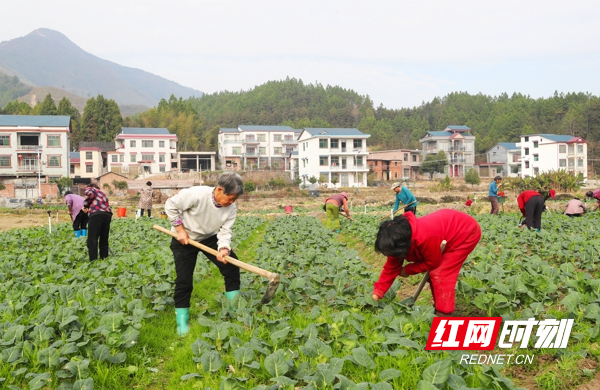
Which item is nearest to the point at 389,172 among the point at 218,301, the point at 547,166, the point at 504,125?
the point at 547,166

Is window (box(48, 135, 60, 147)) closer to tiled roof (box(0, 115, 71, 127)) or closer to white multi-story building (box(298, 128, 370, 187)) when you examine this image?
tiled roof (box(0, 115, 71, 127))

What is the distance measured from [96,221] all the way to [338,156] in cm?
5069

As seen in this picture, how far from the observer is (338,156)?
58844 millimetres

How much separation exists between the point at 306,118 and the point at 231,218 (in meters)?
98.3

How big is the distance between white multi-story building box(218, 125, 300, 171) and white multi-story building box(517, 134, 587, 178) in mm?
34968

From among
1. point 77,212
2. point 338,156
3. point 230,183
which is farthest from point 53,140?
point 230,183

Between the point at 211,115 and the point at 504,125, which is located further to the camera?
the point at 211,115

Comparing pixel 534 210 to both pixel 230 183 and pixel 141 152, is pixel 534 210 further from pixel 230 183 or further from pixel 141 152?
pixel 141 152

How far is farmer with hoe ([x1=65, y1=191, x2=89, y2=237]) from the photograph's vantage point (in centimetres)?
1209

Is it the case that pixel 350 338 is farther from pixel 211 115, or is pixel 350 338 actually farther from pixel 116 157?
pixel 211 115

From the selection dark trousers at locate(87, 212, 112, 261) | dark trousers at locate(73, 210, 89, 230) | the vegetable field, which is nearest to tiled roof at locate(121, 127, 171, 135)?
dark trousers at locate(73, 210, 89, 230)

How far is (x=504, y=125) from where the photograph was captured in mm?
89188

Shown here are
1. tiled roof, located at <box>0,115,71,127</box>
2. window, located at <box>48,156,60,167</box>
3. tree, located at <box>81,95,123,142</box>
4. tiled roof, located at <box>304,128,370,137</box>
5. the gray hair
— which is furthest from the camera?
tree, located at <box>81,95,123,142</box>

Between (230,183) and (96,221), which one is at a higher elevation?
(230,183)
